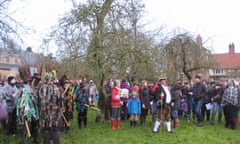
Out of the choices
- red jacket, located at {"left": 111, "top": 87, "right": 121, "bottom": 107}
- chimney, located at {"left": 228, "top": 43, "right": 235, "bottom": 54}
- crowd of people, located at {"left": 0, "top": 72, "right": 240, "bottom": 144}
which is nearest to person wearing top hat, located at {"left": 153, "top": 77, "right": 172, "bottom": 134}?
crowd of people, located at {"left": 0, "top": 72, "right": 240, "bottom": 144}

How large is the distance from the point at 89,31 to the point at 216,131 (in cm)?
637

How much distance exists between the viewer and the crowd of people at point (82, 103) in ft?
23.6

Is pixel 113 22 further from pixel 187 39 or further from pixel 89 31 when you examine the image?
pixel 187 39

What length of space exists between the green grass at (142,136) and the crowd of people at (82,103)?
0.35 m

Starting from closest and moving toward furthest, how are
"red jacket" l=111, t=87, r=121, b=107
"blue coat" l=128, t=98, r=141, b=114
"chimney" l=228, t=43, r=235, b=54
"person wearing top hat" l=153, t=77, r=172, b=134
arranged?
"person wearing top hat" l=153, t=77, r=172, b=134, "red jacket" l=111, t=87, r=121, b=107, "blue coat" l=128, t=98, r=141, b=114, "chimney" l=228, t=43, r=235, b=54

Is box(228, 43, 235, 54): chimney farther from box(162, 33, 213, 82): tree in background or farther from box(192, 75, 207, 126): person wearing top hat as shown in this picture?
box(192, 75, 207, 126): person wearing top hat

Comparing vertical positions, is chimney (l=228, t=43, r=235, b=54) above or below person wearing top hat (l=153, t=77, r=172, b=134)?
above

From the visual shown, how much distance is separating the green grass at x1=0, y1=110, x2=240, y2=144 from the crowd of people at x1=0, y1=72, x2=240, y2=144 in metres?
0.35

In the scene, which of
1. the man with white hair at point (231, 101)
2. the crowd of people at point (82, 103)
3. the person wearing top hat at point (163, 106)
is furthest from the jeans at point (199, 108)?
the person wearing top hat at point (163, 106)

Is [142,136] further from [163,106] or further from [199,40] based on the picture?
[199,40]

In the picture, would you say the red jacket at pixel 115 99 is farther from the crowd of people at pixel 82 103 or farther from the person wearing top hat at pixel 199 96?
the person wearing top hat at pixel 199 96

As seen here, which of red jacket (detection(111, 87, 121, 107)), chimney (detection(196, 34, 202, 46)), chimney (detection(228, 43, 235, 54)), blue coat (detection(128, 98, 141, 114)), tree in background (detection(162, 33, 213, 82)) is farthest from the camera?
chimney (detection(228, 43, 235, 54))

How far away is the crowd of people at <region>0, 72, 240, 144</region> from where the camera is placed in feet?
23.6

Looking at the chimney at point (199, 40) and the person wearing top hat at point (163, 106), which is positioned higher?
the chimney at point (199, 40)
